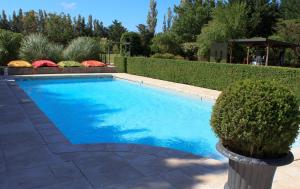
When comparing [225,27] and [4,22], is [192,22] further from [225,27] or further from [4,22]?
[4,22]

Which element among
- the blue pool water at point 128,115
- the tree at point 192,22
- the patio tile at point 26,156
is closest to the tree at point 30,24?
the tree at point 192,22

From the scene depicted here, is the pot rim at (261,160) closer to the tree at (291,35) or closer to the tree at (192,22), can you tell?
the tree at (291,35)

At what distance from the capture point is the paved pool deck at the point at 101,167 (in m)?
3.87

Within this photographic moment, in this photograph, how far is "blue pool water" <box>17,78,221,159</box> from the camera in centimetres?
805

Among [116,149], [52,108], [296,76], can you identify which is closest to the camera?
[116,149]

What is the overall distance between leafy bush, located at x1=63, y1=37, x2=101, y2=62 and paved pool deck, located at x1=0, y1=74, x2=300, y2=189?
19.6 m

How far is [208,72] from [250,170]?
11.7 meters

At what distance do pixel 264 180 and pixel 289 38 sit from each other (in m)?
26.4

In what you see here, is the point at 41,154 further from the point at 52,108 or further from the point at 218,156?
the point at 52,108

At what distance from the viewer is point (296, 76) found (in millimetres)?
10609

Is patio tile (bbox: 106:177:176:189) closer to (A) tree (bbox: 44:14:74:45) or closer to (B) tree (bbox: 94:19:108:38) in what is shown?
(A) tree (bbox: 44:14:74:45)

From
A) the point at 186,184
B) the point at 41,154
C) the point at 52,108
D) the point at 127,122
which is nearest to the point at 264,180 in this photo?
the point at 186,184

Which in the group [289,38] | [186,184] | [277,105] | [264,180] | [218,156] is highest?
[289,38]

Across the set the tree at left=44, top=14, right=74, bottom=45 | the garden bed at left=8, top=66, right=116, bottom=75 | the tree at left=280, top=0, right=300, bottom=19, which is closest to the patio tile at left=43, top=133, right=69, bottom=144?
the garden bed at left=8, top=66, right=116, bottom=75
